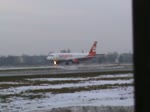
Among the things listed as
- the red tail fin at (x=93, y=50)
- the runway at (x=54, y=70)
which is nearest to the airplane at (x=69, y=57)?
the red tail fin at (x=93, y=50)

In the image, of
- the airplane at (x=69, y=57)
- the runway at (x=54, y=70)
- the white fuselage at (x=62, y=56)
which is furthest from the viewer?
the airplane at (x=69, y=57)

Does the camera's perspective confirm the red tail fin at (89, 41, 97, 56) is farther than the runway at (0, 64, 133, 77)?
Yes

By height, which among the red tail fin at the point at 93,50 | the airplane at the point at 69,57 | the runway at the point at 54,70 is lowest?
the runway at the point at 54,70

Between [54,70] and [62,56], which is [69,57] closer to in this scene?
[62,56]

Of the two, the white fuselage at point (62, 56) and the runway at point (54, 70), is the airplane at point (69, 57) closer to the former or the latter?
the white fuselage at point (62, 56)

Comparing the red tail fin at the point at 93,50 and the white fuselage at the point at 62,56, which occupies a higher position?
the red tail fin at the point at 93,50

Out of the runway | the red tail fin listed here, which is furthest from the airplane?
the runway

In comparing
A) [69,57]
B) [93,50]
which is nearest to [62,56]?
[69,57]

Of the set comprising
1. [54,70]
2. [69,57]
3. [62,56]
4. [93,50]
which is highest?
[93,50]

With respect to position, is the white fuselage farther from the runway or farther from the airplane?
the runway
